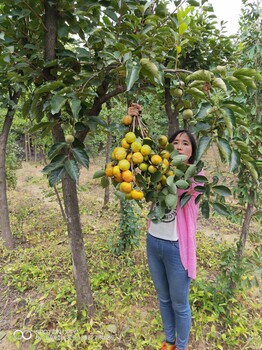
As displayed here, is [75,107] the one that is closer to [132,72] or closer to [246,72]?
[132,72]

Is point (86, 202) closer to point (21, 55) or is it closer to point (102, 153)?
point (21, 55)

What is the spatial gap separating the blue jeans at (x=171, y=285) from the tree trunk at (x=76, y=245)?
53 cm

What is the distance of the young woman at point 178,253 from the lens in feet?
5.04

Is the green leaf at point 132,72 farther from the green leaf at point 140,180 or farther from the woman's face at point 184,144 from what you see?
the woman's face at point 184,144

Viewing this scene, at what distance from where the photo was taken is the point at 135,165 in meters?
1.06

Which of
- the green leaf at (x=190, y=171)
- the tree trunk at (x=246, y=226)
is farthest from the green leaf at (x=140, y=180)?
the tree trunk at (x=246, y=226)

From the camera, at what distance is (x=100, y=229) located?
402 centimetres

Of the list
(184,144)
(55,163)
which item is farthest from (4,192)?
(184,144)

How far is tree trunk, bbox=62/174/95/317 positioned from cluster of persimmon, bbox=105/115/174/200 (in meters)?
0.77

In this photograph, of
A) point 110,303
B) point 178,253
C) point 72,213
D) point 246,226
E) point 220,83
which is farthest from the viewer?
point 110,303

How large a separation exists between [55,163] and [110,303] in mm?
1694

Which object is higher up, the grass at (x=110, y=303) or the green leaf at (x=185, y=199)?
the green leaf at (x=185, y=199)

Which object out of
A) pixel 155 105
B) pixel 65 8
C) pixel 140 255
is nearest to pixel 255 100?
pixel 65 8

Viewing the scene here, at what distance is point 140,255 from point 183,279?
1.61 metres
